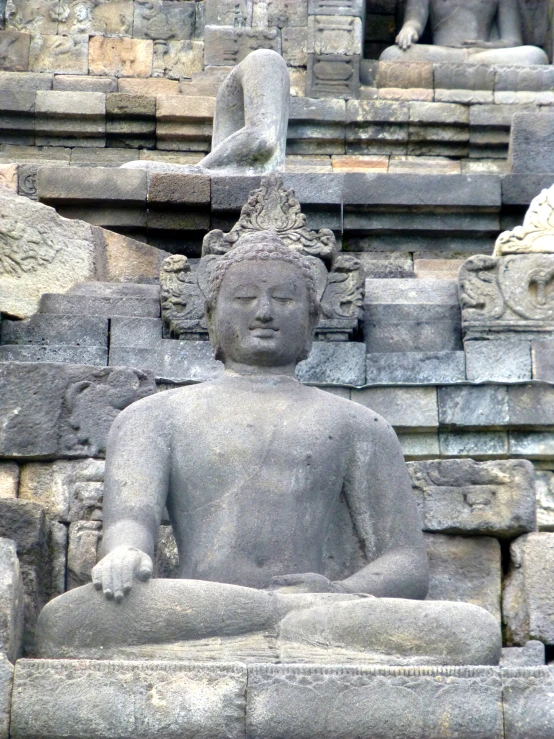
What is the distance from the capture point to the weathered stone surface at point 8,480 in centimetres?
880

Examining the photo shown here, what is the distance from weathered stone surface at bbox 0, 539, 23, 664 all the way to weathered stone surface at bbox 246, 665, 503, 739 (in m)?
1.04

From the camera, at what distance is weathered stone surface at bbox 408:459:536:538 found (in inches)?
338

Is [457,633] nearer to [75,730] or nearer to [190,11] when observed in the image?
[75,730]

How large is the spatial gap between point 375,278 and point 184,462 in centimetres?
401

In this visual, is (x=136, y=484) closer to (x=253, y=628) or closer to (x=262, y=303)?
(x=253, y=628)

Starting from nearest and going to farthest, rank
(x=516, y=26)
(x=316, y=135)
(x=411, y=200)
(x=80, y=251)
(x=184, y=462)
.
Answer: (x=184, y=462) → (x=80, y=251) → (x=411, y=200) → (x=316, y=135) → (x=516, y=26)

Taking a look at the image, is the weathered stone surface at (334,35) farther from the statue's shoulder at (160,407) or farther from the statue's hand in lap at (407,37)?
the statue's shoulder at (160,407)

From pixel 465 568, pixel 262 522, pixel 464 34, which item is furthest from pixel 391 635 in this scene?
pixel 464 34

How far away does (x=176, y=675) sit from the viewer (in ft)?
21.9

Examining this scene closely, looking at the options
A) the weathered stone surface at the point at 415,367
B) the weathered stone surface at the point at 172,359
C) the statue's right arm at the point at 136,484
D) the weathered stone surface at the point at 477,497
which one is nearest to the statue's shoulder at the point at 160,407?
the statue's right arm at the point at 136,484

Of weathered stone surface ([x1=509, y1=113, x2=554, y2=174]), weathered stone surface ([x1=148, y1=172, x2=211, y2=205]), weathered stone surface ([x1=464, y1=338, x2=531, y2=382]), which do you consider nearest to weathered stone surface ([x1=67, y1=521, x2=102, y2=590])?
weathered stone surface ([x1=464, y1=338, x2=531, y2=382])

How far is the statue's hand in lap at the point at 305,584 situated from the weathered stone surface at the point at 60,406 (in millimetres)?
1709

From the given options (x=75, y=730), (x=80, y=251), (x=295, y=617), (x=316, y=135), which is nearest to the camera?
(x=75, y=730)

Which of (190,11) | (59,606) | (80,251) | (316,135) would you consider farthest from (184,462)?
(190,11)
